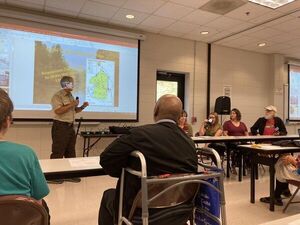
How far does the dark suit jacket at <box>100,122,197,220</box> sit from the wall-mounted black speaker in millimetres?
4895

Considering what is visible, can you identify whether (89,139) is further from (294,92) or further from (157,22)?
(294,92)

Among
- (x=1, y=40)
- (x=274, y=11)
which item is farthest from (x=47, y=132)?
(x=274, y=11)

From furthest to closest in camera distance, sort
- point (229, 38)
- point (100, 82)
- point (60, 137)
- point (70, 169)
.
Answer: point (229, 38)
point (100, 82)
point (60, 137)
point (70, 169)

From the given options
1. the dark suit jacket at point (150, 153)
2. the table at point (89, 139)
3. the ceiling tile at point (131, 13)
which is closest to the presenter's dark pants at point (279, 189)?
the dark suit jacket at point (150, 153)

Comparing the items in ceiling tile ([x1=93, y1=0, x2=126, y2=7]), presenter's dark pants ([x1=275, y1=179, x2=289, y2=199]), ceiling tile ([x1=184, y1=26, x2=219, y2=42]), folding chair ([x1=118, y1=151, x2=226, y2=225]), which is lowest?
presenter's dark pants ([x1=275, y1=179, x2=289, y2=199])

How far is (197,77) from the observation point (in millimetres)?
6305

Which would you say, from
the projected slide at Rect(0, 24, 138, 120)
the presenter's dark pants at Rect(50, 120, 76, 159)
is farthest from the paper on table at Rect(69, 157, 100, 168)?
the projected slide at Rect(0, 24, 138, 120)

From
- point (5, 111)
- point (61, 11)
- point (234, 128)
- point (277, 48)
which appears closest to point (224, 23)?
point (234, 128)

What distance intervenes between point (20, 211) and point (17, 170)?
0.17m

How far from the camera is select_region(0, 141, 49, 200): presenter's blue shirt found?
100cm

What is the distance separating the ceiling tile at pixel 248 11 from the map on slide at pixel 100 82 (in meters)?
2.46

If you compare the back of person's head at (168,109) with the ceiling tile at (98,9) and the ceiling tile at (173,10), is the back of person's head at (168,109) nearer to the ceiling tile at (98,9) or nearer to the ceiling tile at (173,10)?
the ceiling tile at (173,10)

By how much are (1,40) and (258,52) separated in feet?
20.2

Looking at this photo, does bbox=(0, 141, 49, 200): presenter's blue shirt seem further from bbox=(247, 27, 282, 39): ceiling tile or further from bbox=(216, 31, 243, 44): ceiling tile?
bbox=(216, 31, 243, 44): ceiling tile
